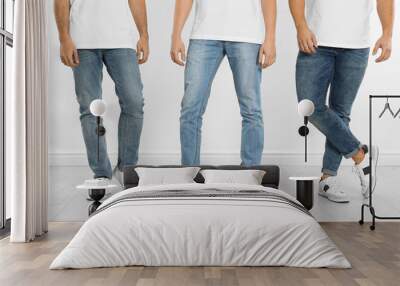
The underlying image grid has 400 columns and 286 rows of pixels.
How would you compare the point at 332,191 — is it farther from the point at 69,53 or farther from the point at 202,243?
the point at 69,53

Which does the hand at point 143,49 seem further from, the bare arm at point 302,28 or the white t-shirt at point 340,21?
the white t-shirt at point 340,21

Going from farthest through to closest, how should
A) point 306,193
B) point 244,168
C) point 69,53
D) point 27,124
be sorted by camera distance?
point 69,53
point 244,168
point 306,193
point 27,124

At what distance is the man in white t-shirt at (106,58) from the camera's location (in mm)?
6375

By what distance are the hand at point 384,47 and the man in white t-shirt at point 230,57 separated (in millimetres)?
1164

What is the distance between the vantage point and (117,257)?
4.15 m

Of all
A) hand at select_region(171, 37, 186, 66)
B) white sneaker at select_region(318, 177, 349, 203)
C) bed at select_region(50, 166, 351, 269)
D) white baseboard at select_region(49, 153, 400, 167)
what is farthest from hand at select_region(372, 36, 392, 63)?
bed at select_region(50, 166, 351, 269)

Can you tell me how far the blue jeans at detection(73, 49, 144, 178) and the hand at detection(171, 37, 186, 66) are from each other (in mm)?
437

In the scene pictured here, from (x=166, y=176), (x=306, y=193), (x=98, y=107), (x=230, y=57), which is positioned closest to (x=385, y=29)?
(x=230, y=57)

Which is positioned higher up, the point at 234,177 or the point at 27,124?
the point at 27,124

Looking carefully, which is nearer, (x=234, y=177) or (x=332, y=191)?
(x=234, y=177)

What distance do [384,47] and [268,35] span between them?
1319mm

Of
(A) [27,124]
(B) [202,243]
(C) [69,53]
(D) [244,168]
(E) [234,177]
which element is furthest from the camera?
(C) [69,53]

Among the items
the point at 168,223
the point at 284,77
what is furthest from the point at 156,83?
the point at 168,223

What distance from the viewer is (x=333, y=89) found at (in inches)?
252
